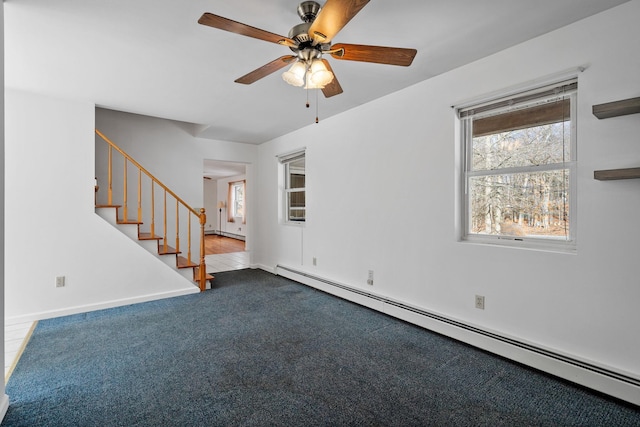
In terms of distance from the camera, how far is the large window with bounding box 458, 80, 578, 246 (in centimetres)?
222

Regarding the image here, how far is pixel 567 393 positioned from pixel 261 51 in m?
3.15

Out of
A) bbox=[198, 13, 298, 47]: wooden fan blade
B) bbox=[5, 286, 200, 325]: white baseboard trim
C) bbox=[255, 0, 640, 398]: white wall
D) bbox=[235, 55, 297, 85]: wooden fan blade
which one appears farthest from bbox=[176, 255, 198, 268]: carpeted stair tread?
bbox=[198, 13, 298, 47]: wooden fan blade

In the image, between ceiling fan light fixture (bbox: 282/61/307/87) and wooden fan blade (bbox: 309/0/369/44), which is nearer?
wooden fan blade (bbox: 309/0/369/44)

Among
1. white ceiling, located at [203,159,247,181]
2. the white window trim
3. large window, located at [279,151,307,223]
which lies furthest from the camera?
white ceiling, located at [203,159,247,181]

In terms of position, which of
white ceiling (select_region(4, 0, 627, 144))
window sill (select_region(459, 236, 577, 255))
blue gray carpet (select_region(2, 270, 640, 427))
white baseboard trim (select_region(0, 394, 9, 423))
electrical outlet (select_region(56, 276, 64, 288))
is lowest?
blue gray carpet (select_region(2, 270, 640, 427))

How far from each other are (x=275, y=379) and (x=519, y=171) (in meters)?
2.40

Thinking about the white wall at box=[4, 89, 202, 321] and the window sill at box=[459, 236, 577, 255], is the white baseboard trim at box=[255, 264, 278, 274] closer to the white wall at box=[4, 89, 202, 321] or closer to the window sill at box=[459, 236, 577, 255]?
the white wall at box=[4, 89, 202, 321]

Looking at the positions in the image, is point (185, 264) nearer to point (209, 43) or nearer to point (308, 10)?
point (209, 43)

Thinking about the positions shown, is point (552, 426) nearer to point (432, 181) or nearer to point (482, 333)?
point (482, 333)

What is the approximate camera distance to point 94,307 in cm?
355

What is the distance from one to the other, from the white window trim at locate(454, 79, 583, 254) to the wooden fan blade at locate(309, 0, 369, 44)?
157cm

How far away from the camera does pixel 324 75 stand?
193 centimetres

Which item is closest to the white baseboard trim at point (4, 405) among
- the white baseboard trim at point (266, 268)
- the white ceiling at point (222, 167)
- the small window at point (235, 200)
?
the white baseboard trim at point (266, 268)

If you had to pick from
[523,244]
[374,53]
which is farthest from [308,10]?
[523,244]
